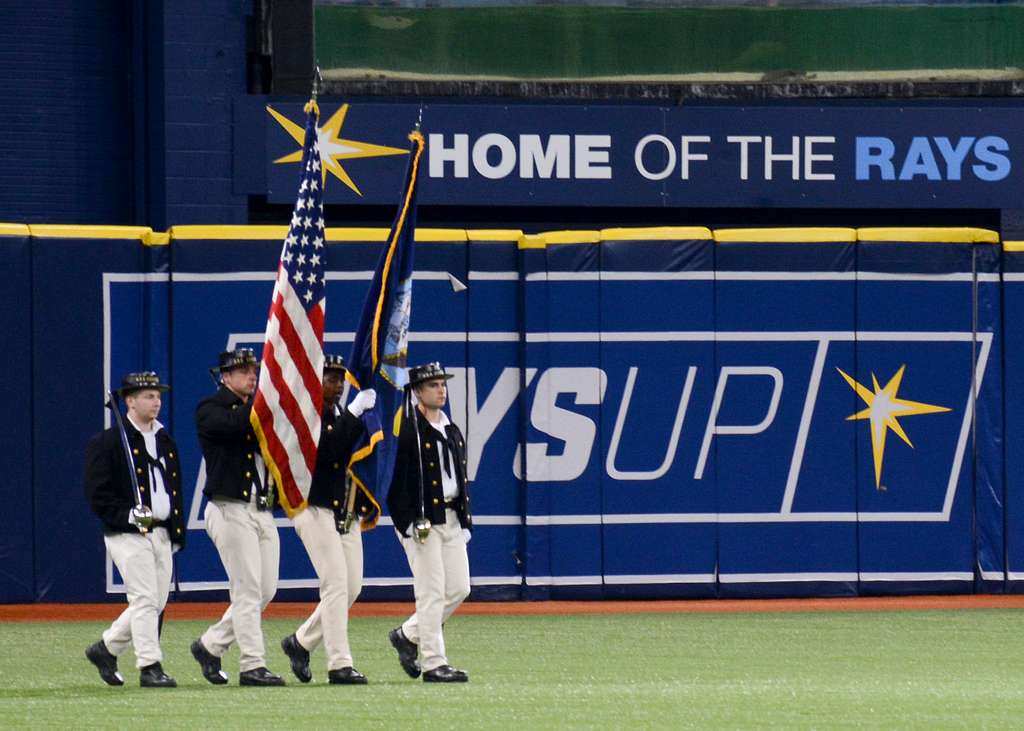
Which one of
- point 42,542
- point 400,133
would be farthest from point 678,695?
point 400,133

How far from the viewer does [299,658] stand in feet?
38.7

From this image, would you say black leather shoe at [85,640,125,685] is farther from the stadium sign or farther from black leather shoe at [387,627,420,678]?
the stadium sign

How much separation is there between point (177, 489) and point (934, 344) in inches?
299

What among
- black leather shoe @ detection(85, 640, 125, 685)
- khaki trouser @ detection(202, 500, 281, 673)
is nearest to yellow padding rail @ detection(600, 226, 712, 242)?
khaki trouser @ detection(202, 500, 281, 673)

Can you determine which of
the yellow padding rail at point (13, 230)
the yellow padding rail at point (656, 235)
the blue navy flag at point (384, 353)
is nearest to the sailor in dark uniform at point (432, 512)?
the blue navy flag at point (384, 353)

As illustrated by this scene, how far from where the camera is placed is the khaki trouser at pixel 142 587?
11273 millimetres

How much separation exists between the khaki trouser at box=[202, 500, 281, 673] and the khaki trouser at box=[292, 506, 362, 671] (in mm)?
256

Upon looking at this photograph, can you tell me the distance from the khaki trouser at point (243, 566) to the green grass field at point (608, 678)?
0.36 meters

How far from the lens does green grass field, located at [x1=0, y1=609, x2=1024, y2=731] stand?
966 cm

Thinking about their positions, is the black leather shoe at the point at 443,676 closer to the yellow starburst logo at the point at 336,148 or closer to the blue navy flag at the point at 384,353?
the blue navy flag at the point at 384,353

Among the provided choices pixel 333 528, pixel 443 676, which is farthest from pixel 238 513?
pixel 443 676

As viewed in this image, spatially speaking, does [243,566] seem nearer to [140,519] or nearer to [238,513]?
[238,513]

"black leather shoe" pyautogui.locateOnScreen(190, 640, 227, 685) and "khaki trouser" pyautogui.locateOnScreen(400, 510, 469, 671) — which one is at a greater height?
"khaki trouser" pyautogui.locateOnScreen(400, 510, 469, 671)

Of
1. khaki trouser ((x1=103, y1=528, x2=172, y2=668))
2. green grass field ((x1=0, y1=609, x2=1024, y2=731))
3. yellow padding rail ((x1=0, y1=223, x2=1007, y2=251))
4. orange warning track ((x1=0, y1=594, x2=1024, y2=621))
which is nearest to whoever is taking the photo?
green grass field ((x1=0, y1=609, x2=1024, y2=731))
